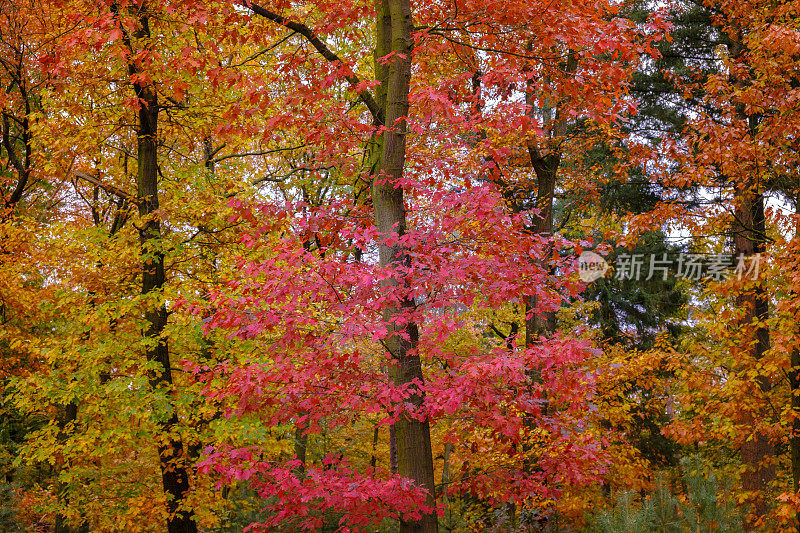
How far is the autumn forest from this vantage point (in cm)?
547

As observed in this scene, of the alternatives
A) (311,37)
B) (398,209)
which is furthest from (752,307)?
(311,37)

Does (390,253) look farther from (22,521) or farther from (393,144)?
(22,521)

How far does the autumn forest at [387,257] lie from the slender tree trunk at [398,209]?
0.11 feet

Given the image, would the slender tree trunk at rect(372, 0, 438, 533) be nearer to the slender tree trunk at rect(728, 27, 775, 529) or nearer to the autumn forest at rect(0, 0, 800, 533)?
the autumn forest at rect(0, 0, 800, 533)

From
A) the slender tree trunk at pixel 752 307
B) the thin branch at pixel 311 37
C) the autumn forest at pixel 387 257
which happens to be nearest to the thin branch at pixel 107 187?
the autumn forest at pixel 387 257

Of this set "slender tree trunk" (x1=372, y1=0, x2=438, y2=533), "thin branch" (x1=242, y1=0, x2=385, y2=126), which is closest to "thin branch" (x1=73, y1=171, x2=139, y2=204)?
"thin branch" (x1=242, y1=0, x2=385, y2=126)

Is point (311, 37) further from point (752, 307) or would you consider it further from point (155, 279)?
point (752, 307)

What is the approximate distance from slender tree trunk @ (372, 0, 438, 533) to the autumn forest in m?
0.03

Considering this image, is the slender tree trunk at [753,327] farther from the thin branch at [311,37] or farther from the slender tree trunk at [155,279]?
the slender tree trunk at [155,279]

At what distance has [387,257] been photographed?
616cm

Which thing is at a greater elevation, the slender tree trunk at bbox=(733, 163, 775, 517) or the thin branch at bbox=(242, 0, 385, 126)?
the thin branch at bbox=(242, 0, 385, 126)

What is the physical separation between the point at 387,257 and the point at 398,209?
56 centimetres

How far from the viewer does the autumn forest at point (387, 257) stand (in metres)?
5.47

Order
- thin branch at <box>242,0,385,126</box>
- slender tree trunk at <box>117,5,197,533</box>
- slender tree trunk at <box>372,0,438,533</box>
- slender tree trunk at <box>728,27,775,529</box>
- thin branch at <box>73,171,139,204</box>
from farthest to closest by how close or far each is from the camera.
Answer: slender tree trunk at <box>117,5,197,533</box> → thin branch at <box>73,171,139,204</box> → slender tree trunk at <box>728,27,775,529</box> → thin branch at <box>242,0,385,126</box> → slender tree trunk at <box>372,0,438,533</box>
